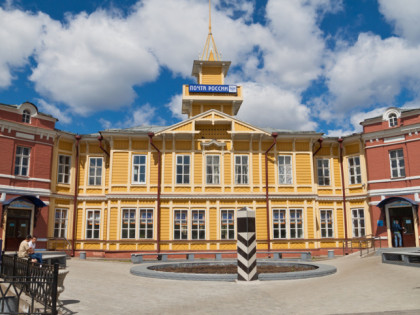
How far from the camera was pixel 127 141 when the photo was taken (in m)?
26.2

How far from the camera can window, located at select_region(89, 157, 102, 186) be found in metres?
27.0

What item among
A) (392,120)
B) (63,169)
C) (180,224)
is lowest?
(180,224)

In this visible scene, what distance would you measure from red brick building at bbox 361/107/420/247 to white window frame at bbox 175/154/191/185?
11747mm

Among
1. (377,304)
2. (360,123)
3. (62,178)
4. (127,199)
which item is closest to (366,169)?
(360,123)

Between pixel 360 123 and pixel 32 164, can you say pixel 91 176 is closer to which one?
pixel 32 164

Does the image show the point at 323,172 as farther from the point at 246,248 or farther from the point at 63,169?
the point at 63,169

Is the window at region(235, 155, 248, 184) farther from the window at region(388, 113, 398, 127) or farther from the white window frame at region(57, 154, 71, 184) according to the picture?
the white window frame at region(57, 154, 71, 184)

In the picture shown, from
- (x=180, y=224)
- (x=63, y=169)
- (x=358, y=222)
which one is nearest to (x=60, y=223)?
(x=63, y=169)

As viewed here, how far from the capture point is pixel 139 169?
26.1 metres

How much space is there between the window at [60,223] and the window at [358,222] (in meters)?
19.4

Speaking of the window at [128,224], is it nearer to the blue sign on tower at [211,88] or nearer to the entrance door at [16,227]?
the entrance door at [16,227]

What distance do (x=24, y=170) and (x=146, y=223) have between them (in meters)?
8.16

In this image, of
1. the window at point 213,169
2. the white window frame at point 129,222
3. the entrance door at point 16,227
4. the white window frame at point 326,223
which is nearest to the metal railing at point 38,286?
the entrance door at point 16,227

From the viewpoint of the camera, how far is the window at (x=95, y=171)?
26953mm
